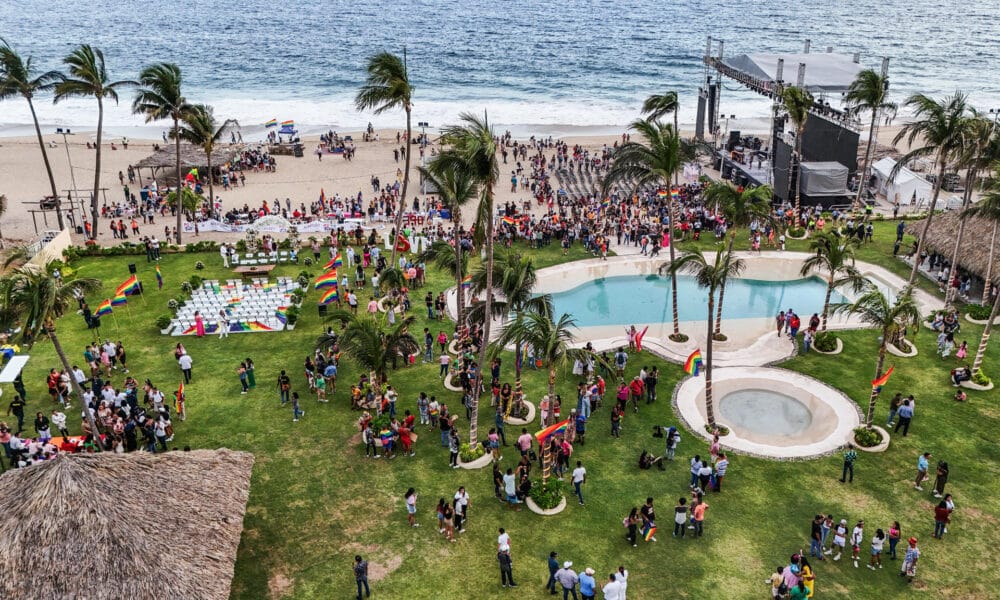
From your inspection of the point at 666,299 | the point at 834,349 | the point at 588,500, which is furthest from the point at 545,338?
the point at 666,299

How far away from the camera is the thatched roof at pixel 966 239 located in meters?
32.5

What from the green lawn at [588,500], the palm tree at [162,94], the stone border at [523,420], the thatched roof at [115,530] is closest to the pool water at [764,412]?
the green lawn at [588,500]

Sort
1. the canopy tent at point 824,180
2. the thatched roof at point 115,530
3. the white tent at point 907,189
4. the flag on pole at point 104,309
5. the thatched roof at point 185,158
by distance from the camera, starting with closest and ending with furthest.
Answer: the thatched roof at point 115,530, the flag on pole at point 104,309, the canopy tent at point 824,180, the white tent at point 907,189, the thatched roof at point 185,158

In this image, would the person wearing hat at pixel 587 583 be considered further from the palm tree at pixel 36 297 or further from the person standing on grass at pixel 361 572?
the palm tree at pixel 36 297

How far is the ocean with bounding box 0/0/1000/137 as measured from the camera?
3497 inches

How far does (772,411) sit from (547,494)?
32.3 ft

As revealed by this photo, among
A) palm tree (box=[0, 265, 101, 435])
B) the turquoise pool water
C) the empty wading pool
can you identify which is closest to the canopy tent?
the turquoise pool water

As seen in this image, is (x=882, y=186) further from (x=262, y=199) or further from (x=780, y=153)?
(x=262, y=199)

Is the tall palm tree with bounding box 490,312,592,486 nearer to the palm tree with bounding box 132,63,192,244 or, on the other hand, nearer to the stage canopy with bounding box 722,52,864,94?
the palm tree with bounding box 132,63,192,244

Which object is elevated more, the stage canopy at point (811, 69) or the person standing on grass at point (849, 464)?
the stage canopy at point (811, 69)

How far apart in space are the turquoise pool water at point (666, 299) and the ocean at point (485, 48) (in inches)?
1519

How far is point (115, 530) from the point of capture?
49.6 feet

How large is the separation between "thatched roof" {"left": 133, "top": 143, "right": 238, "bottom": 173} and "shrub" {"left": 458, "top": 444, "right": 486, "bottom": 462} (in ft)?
129

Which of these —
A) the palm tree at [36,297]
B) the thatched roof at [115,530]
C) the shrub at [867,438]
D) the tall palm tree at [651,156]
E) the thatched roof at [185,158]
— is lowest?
the shrub at [867,438]
